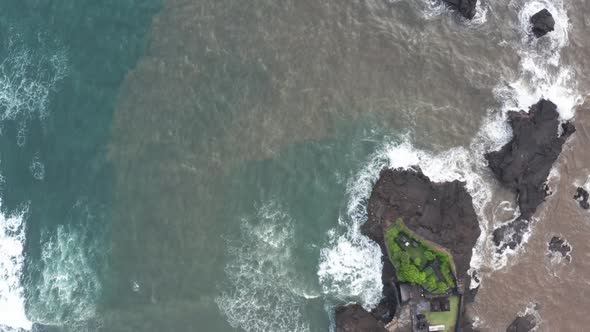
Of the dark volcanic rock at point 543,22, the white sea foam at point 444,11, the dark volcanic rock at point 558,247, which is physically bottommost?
the dark volcanic rock at point 558,247

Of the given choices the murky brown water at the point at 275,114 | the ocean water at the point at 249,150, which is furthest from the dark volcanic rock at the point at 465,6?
the murky brown water at the point at 275,114

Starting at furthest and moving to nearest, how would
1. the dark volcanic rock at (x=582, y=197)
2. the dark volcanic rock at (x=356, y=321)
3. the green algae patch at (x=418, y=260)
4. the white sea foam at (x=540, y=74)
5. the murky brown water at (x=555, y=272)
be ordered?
1. the white sea foam at (x=540, y=74)
2. the dark volcanic rock at (x=582, y=197)
3. the murky brown water at (x=555, y=272)
4. the green algae patch at (x=418, y=260)
5. the dark volcanic rock at (x=356, y=321)

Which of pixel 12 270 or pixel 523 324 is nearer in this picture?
pixel 523 324

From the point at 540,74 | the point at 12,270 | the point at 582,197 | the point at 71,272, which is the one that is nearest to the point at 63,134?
the point at 71,272

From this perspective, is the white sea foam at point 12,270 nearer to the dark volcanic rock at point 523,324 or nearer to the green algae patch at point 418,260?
the green algae patch at point 418,260

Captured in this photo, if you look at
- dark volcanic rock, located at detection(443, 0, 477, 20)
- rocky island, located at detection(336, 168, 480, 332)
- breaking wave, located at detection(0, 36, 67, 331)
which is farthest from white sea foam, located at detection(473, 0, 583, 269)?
breaking wave, located at detection(0, 36, 67, 331)

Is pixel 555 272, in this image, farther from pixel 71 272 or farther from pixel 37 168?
pixel 37 168

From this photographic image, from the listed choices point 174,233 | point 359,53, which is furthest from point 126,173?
point 359,53
